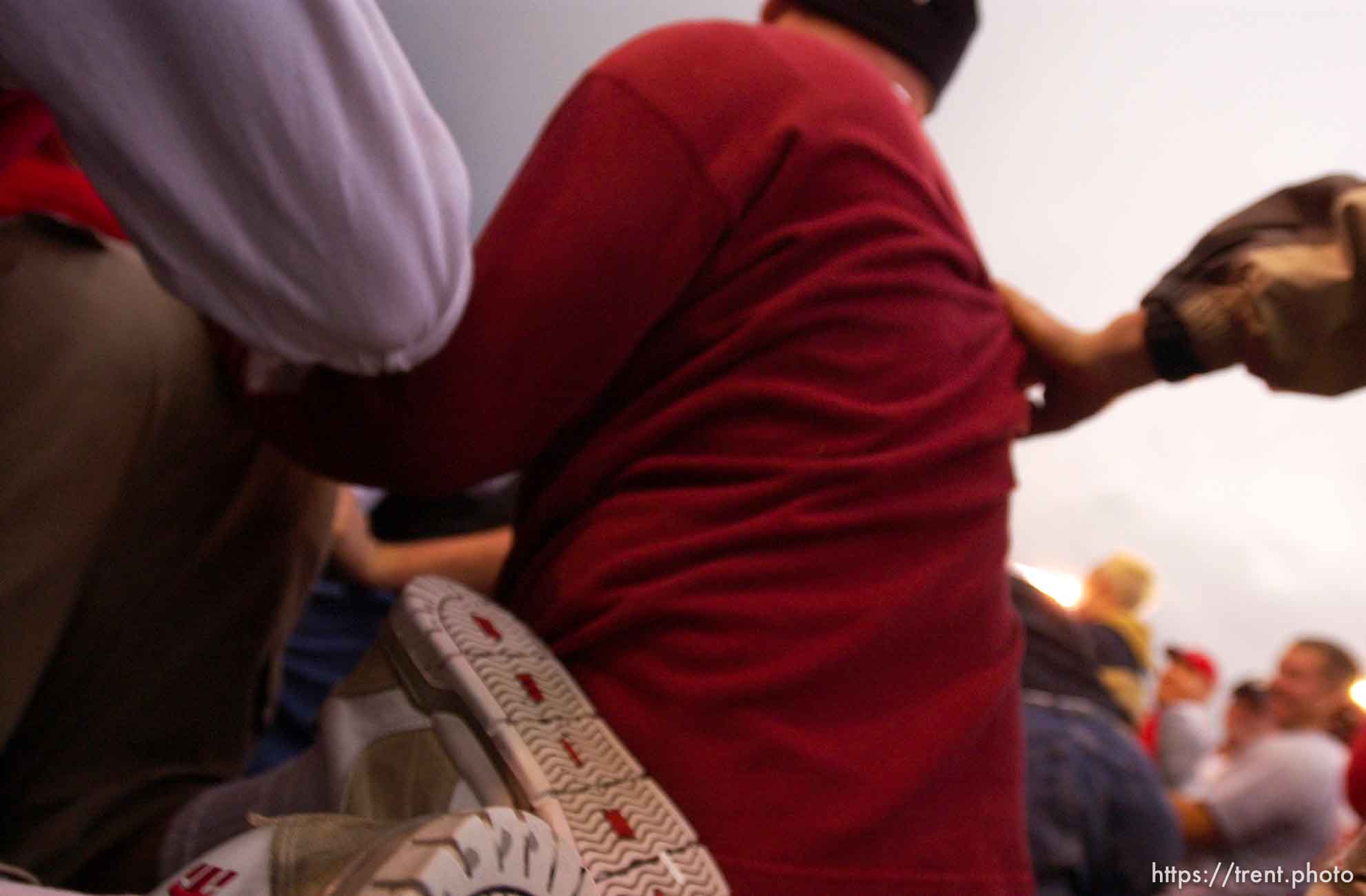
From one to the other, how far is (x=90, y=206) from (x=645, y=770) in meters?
0.39

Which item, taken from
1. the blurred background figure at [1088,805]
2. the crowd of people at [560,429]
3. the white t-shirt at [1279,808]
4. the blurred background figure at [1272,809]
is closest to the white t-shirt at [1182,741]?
the blurred background figure at [1272,809]

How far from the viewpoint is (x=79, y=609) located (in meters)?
0.47

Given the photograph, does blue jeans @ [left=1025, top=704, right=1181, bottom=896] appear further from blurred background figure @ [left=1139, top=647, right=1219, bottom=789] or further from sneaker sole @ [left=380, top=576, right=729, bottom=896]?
blurred background figure @ [left=1139, top=647, right=1219, bottom=789]

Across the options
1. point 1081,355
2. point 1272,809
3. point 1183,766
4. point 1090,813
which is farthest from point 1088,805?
point 1183,766

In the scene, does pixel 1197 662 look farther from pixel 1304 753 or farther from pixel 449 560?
pixel 449 560

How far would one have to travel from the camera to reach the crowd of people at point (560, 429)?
31cm

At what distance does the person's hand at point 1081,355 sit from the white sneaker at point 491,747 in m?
0.31

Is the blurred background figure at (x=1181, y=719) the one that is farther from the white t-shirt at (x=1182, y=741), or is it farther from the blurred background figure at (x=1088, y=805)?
the blurred background figure at (x=1088, y=805)

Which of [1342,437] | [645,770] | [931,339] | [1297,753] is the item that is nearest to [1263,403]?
[1342,437]

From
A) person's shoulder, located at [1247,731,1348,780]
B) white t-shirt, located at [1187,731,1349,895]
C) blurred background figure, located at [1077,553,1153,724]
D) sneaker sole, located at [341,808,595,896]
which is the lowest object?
blurred background figure, located at [1077,553,1153,724]

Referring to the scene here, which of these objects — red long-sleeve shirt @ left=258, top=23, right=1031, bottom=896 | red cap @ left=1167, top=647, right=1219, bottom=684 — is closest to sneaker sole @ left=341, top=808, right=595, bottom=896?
red long-sleeve shirt @ left=258, top=23, right=1031, bottom=896

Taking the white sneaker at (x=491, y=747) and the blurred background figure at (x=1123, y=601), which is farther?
the blurred background figure at (x=1123, y=601)

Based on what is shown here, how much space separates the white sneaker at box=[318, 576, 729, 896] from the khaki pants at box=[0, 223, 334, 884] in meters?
0.15

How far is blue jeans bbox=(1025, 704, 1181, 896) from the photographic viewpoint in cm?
63
